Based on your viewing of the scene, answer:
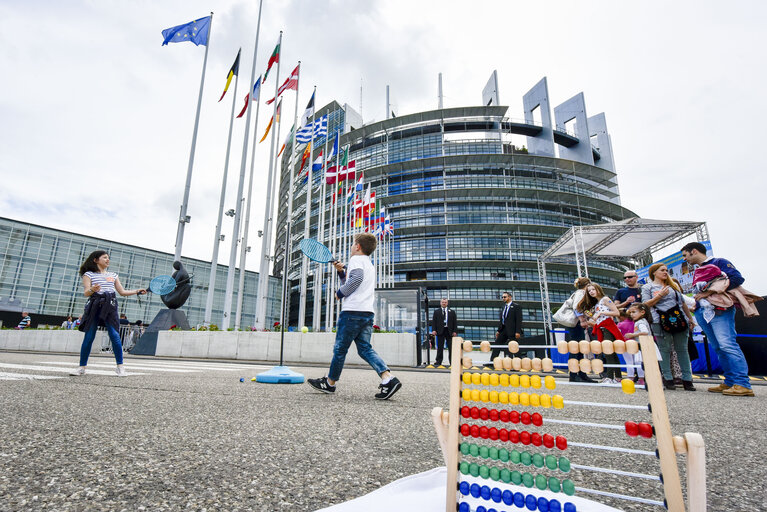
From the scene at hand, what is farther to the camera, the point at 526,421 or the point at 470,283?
the point at 470,283

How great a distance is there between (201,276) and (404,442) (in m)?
45.5

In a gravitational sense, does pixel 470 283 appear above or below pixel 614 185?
below

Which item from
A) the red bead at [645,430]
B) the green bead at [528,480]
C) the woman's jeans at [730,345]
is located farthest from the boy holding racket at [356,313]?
the woman's jeans at [730,345]

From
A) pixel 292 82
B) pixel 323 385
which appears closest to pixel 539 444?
pixel 323 385

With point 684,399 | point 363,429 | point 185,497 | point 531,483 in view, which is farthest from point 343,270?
point 684,399

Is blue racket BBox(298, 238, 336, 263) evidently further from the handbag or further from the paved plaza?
the handbag

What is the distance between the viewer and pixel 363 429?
7.61 feet

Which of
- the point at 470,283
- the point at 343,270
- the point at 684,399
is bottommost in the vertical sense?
the point at 684,399

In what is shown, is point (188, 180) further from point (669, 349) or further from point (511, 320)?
point (669, 349)

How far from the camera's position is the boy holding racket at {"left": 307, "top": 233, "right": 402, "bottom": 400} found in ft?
12.4

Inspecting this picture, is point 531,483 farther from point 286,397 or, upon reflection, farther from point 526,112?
point 526,112

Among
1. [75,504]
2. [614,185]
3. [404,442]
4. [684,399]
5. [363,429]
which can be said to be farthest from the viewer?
[614,185]

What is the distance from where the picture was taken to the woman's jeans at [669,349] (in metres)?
5.14

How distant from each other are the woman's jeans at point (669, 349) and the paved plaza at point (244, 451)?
200 centimetres
